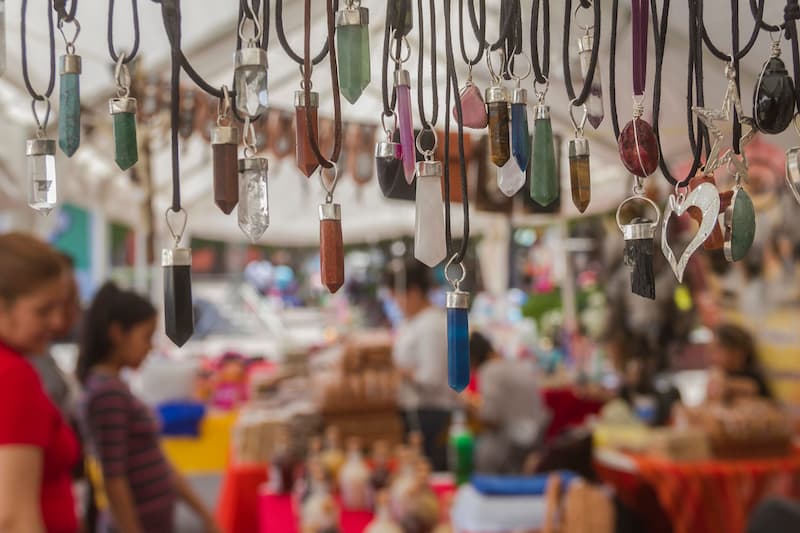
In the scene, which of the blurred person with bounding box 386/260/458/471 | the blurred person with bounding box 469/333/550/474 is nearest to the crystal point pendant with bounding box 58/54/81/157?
the blurred person with bounding box 469/333/550/474

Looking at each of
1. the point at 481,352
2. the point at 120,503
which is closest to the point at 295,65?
the point at 120,503

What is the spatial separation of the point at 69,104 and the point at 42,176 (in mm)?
56

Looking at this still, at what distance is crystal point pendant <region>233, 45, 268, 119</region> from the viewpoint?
1.55ft

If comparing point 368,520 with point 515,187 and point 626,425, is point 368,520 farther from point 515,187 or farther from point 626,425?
point 626,425

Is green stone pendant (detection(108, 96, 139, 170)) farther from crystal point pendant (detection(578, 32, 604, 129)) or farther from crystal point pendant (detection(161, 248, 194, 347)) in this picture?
crystal point pendant (detection(578, 32, 604, 129))

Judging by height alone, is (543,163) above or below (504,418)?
above

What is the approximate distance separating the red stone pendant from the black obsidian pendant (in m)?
0.08

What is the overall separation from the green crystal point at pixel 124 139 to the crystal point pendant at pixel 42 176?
0.06m

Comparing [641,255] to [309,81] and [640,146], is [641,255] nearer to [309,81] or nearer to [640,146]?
[640,146]

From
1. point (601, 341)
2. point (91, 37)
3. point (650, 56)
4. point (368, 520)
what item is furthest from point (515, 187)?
point (601, 341)

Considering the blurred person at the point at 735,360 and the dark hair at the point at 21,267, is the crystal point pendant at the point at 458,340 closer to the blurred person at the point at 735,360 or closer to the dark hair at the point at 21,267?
the dark hair at the point at 21,267

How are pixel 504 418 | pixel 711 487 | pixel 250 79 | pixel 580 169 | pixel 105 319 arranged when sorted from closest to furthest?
pixel 250 79 < pixel 580 169 < pixel 105 319 < pixel 711 487 < pixel 504 418

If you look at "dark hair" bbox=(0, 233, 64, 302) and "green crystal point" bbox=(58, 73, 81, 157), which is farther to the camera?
"dark hair" bbox=(0, 233, 64, 302)

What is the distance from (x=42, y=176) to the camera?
543 mm
